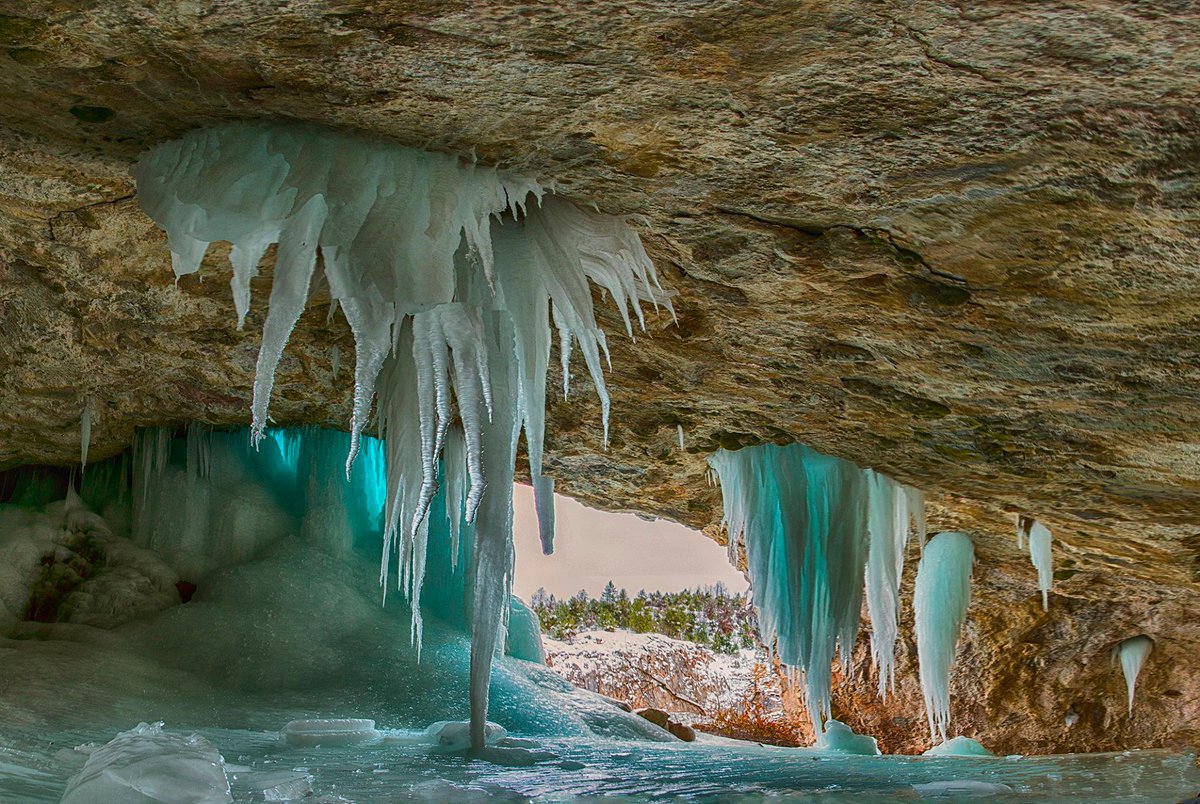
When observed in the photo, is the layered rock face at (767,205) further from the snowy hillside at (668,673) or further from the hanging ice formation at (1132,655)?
the snowy hillside at (668,673)

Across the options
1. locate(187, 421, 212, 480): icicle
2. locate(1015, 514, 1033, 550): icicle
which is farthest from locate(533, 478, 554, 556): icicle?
locate(1015, 514, 1033, 550): icicle

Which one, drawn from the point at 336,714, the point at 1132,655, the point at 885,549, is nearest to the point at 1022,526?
the point at 885,549

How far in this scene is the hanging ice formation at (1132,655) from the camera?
364 inches

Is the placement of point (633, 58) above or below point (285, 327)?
above

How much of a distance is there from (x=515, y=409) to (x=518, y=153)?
1.02m

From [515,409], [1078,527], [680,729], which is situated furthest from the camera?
[680,729]

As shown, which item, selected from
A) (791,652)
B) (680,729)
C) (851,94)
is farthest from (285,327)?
(680,729)

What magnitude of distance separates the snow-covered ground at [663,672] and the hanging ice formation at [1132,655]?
6319 mm

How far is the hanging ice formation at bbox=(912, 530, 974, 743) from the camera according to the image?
7914 mm

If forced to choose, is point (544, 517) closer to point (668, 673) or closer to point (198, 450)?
point (198, 450)

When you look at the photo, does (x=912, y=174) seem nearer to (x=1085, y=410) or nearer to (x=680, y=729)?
(x=1085, y=410)

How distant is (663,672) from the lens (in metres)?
17.3

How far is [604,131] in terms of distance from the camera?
293cm

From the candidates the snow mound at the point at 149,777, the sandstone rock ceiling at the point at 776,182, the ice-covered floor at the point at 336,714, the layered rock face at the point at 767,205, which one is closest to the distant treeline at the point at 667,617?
the ice-covered floor at the point at 336,714
